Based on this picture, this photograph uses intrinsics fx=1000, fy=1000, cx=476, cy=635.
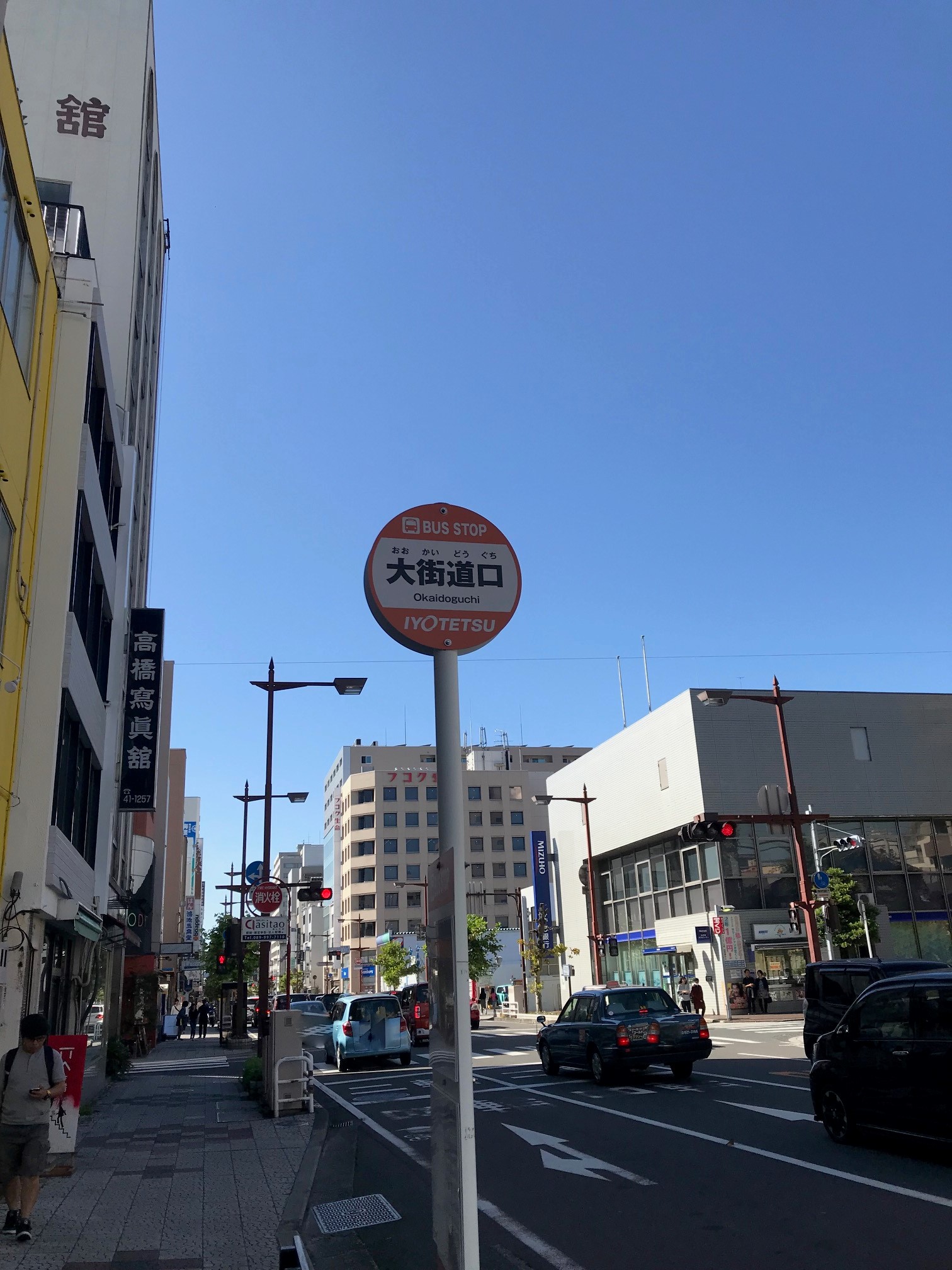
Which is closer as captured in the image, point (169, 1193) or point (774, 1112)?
point (169, 1193)

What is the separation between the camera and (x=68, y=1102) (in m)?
10.5

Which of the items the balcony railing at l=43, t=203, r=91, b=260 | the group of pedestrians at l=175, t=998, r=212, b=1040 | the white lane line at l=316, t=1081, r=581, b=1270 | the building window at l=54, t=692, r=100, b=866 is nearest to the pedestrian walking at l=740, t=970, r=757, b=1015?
the building window at l=54, t=692, r=100, b=866

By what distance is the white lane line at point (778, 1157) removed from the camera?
782cm

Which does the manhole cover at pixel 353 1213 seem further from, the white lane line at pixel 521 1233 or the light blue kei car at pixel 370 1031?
A: the light blue kei car at pixel 370 1031

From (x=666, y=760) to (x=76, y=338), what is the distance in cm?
3568

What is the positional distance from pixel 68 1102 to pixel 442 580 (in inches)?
317

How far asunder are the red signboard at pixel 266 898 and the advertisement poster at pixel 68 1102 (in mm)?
Result: 9231

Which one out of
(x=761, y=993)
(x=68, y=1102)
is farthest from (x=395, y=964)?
(x=68, y=1102)

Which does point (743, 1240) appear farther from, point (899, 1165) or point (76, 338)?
point (76, 338)

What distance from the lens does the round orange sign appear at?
5.73 meters

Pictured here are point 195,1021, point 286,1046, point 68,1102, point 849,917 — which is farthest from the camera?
point 195,1021

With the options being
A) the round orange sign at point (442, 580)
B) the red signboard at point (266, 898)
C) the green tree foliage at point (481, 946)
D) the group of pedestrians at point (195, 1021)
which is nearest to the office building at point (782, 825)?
the green tree foliage at point (481, 946)

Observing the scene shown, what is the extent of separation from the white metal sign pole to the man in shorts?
4372 mm

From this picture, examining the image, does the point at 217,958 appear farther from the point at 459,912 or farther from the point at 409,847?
the point at 459,912
